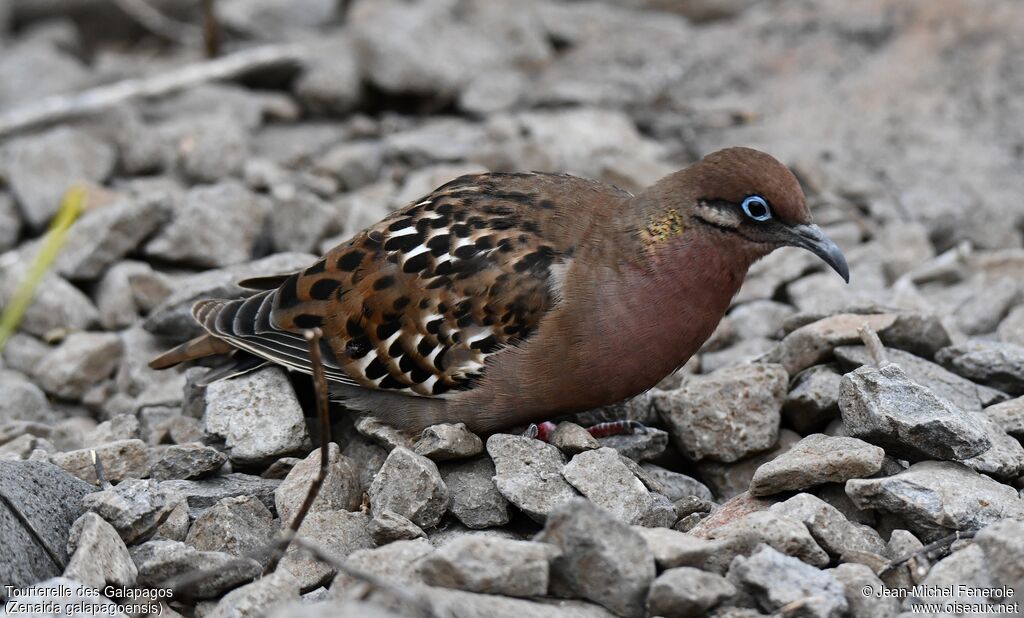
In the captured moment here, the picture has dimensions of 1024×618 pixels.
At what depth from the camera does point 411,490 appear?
457 centimetres

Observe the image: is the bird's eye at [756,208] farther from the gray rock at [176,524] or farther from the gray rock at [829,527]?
the gray rock at [176,524]

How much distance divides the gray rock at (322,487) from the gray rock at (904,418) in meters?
1.93

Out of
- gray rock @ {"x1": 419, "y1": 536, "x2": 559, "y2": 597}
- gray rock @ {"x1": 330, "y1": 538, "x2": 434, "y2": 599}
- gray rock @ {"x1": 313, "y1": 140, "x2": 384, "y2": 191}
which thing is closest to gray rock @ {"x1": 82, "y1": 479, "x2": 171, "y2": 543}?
gray rock @ {"x1": 330, "y1": 538, "x2": 434, "y2": 599}

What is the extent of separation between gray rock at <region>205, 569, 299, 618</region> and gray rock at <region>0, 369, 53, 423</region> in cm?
243

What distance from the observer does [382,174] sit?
8203 millimetres

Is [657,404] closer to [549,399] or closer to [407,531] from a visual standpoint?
[549,399]

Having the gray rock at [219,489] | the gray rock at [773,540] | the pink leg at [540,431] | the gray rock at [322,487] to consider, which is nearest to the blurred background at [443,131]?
the gray rock at [219,489]

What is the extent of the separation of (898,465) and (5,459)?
3.27 m

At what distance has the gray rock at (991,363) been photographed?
5344 millimetres

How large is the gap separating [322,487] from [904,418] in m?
2.17

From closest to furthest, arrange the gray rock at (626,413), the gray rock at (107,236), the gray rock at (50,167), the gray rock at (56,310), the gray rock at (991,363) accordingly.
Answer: the gray rock at (991,363)
the gray rock at (626,413)
the gray rock at (56,310)
the gray rock at (107,236)
the gray rock at (50,167)

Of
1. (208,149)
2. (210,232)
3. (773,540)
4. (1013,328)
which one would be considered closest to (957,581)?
(773,540)

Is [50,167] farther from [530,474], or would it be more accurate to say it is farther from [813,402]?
[813,402]

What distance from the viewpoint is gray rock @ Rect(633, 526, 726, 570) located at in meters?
3.92
